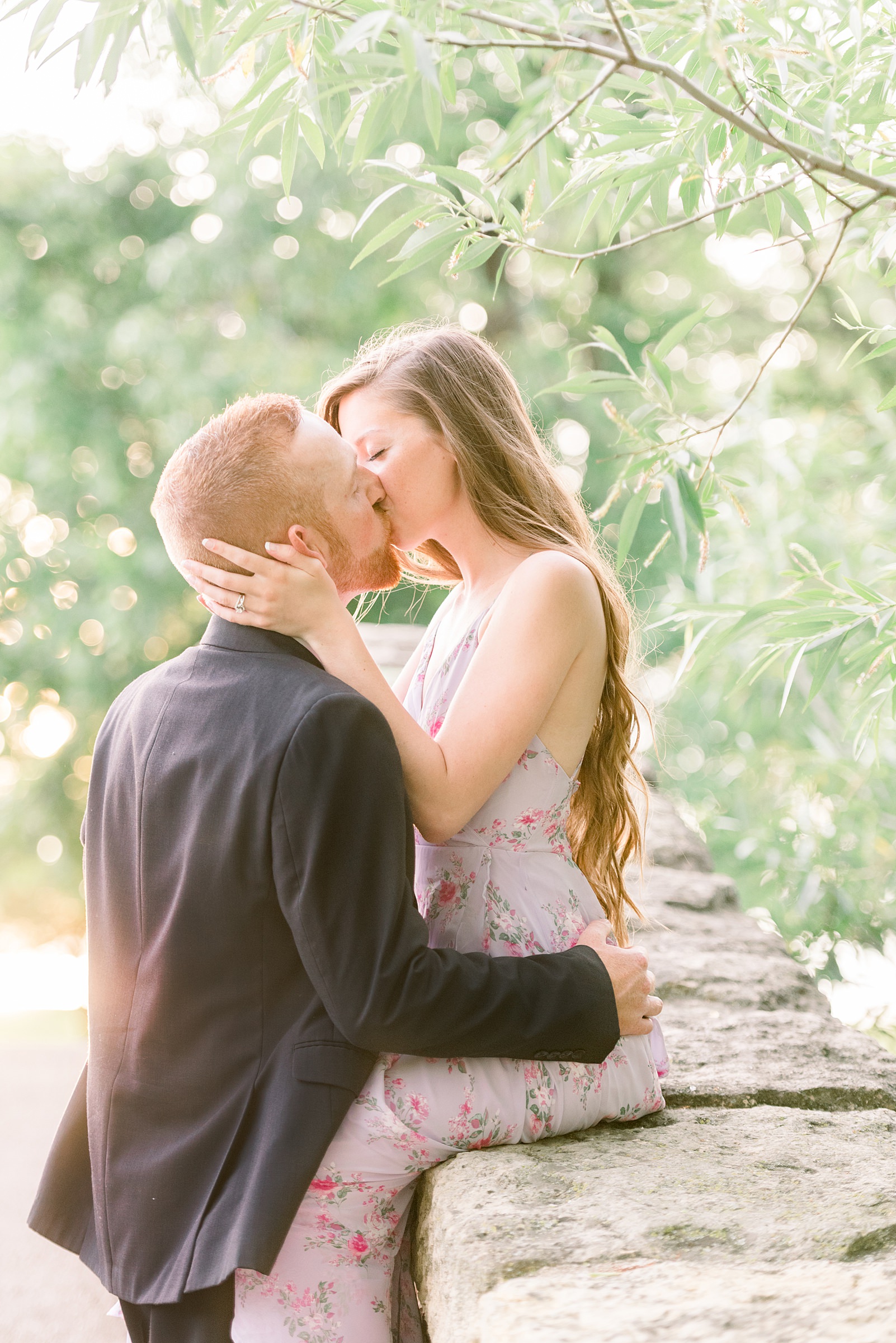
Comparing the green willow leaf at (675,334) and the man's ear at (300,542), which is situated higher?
the green willow leaf at (675,334)

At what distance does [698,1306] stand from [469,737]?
0.89 metres

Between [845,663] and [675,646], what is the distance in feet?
16.0

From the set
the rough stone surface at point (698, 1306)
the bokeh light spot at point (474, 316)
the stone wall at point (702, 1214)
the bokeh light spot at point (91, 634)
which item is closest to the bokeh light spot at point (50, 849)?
the bokeh light spot at point (91, 634)

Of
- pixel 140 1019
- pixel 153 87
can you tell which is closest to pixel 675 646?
pixel 153 87

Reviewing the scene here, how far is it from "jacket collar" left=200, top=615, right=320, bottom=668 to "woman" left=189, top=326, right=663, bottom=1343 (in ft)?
0.08

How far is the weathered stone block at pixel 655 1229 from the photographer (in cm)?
109

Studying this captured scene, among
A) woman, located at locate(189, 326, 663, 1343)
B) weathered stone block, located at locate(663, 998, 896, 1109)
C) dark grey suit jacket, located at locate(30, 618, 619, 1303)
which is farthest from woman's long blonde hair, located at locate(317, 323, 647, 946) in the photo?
dark grey suit jacket, located at locate(30, 618, 619, 1303)

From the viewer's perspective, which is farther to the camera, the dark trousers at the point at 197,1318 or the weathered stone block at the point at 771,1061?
the weathered stone block at the point at 771,1061

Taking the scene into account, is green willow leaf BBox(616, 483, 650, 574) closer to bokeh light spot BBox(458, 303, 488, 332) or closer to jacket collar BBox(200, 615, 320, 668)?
jacket collar BBox(200, 615, 320, 668)

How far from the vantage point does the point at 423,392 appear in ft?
6.81

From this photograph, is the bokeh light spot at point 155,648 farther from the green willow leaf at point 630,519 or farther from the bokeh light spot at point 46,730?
the green willow leaf at point 630,519

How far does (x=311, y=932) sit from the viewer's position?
4.80 ft

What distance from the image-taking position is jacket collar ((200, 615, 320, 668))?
1.65 metres

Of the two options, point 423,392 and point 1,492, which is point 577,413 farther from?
point 423,392
